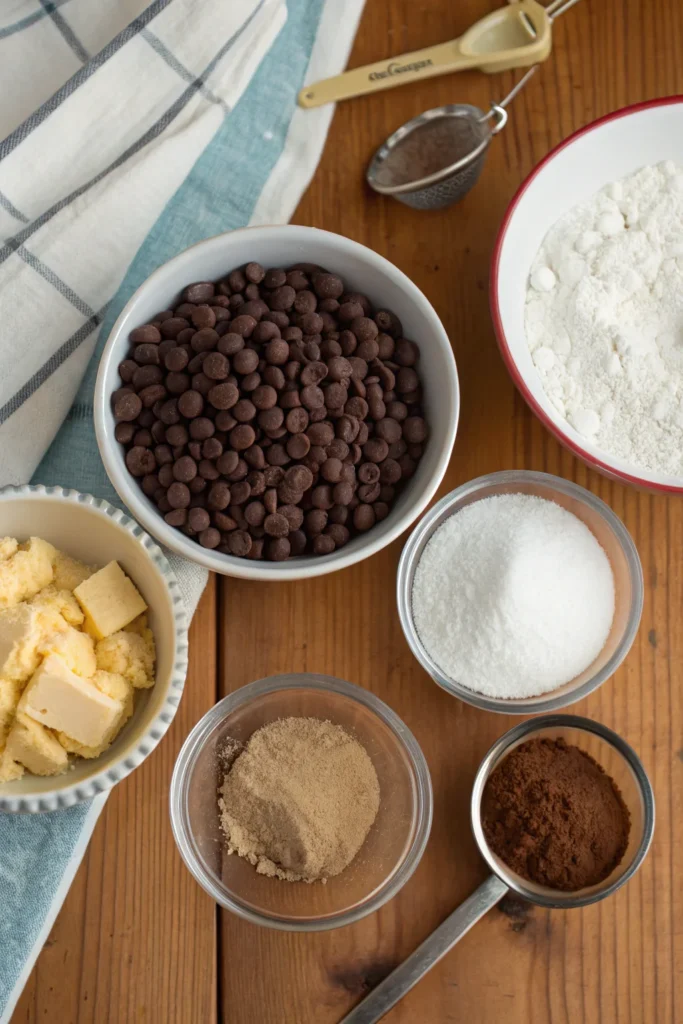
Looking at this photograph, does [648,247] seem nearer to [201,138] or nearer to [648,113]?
[648,113]

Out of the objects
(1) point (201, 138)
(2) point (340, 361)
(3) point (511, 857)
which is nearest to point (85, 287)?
(1) point (201, 138)

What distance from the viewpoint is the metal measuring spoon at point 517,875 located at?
1037mm

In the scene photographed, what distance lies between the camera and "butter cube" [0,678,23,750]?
2.94 ft

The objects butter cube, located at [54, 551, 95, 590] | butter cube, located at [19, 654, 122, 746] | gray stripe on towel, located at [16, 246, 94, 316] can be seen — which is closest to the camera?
butter cube, located at [19, 654, 122, 746]

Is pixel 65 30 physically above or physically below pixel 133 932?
above


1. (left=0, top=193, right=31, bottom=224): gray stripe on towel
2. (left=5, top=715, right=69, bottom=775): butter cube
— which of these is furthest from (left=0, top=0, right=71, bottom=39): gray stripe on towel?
(left=5, top=715, right=69, bottom=775): butter cube

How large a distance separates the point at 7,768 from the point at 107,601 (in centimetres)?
19

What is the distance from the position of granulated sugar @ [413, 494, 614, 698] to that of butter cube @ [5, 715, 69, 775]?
17.0 inches

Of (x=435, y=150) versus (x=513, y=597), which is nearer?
(x=513, y=597)

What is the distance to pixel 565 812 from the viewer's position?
1.04 meters

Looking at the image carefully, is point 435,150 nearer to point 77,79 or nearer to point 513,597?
point 77,79

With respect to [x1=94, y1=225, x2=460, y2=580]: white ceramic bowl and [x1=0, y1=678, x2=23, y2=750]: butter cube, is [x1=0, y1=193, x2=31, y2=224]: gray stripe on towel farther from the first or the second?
[x1=0, y1=678, x2=23, y2=750]: butter cube

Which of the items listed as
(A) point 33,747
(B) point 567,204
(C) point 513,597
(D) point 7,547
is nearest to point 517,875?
(C) point 513,597

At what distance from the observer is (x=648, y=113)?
1.08m
